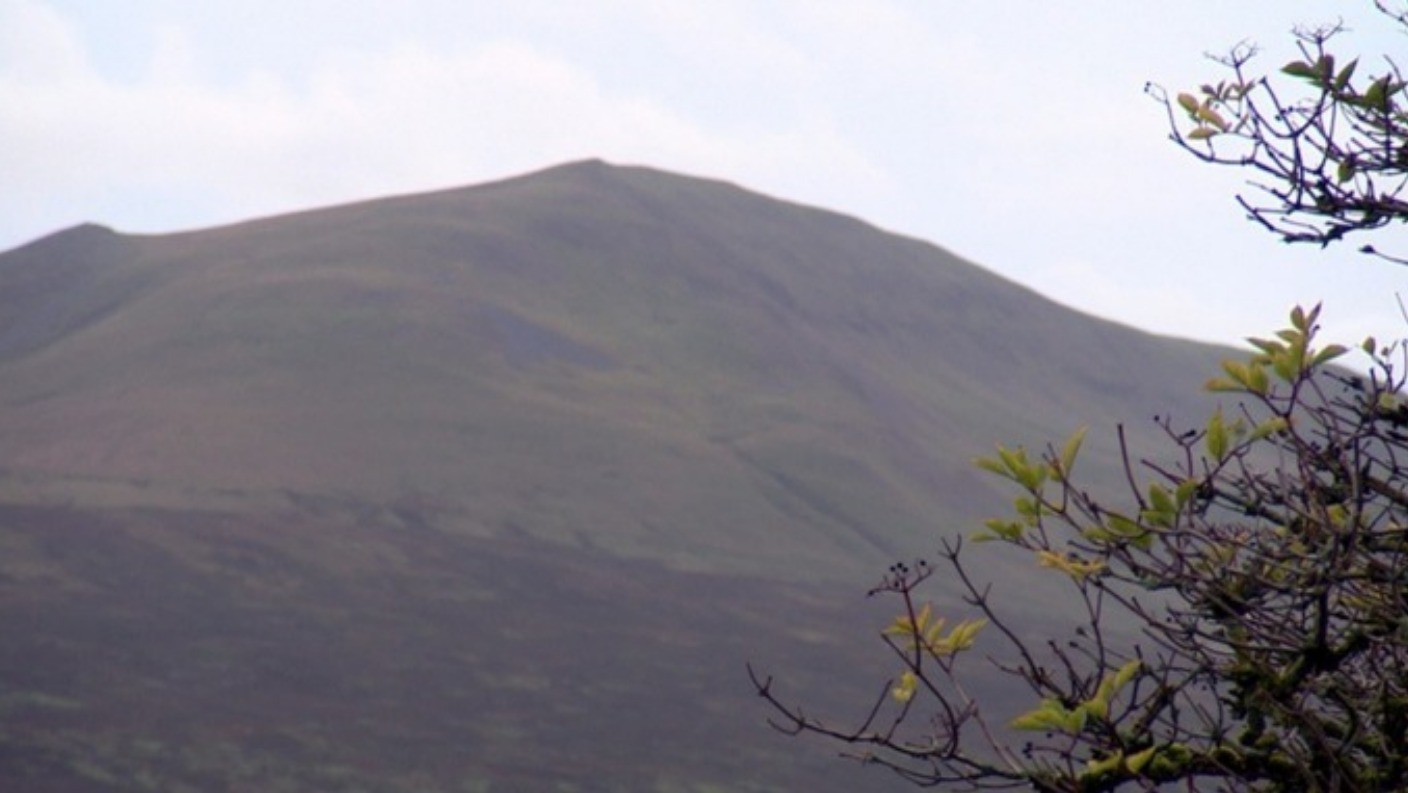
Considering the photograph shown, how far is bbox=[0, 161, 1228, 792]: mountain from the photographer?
3822 cm

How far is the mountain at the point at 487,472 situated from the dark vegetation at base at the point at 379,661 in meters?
0.15

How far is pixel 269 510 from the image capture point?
59.0 meters

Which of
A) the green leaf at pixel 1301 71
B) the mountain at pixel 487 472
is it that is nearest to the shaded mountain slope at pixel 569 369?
the mountain at pixel 487 472

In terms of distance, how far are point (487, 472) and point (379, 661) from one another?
24.3 metres

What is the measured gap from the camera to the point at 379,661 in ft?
144

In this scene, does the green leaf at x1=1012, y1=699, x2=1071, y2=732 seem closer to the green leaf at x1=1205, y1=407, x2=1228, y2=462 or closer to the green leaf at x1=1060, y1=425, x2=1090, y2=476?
the green leaf at x1=1060, y1=425, x2=1090, y2=476

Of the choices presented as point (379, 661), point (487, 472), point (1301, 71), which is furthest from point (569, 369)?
point (1301, 71)

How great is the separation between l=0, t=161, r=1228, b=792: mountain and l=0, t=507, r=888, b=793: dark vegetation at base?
150mm

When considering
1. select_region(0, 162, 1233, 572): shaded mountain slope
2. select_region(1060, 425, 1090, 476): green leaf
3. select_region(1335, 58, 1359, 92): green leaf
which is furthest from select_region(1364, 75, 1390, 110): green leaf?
select_region(0, 162, 1233, 572): shaded mountain slope

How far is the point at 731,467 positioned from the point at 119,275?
42.4 m

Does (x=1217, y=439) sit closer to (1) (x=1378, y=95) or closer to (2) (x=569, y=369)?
(1) (x=1378, y=95)

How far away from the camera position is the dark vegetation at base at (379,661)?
33.9 m

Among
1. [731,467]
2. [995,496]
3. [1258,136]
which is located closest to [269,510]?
[731,467]

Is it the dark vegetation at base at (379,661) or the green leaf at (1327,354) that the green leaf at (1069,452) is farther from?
the dark vegetation at base at (379,661)
